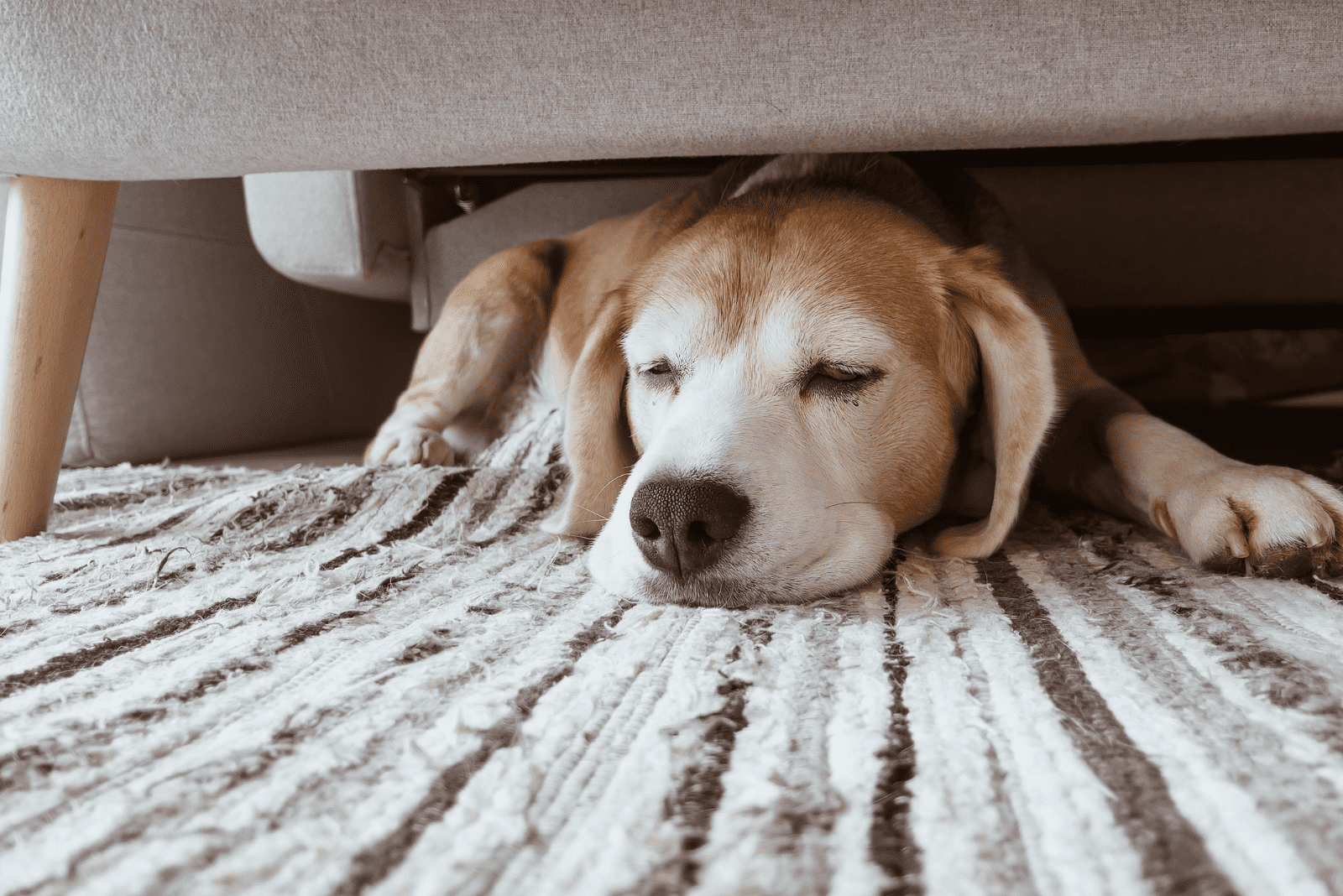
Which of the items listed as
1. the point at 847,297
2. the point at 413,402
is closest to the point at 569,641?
the point at 847,297

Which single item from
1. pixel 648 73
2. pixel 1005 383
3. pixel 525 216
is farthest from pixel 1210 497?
pixel 525 216

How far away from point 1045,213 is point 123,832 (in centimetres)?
236

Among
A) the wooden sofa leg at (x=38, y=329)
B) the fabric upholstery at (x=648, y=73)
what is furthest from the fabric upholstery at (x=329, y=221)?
the fabric upholstery at (x=648, y=73)

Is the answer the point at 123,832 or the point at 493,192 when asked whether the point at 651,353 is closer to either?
the point at 123,832

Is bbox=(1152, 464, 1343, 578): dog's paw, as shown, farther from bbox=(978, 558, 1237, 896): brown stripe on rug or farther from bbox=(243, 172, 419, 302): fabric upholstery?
bbox=(243, 172, 419, 302): fabric upholstery

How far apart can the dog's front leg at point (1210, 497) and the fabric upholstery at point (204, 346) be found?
7.93 ft

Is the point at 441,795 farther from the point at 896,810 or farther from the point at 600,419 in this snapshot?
the point at 600,419

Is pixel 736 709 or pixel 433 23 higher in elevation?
pixel 433 23

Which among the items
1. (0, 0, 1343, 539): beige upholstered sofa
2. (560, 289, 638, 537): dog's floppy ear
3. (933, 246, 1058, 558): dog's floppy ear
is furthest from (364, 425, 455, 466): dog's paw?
(933, 246, 1058, 558): dog's floppy ear

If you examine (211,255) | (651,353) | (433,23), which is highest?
(433,23)

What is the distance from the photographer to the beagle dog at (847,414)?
0.99 m

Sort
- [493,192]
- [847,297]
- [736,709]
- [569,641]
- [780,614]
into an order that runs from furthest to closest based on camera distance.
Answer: [493,192] < [847,297] < [780,614] < [569,641] < [736,709]

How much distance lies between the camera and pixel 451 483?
5.18ft

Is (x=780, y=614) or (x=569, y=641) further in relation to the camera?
(x=780, y=614)
